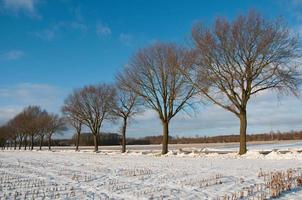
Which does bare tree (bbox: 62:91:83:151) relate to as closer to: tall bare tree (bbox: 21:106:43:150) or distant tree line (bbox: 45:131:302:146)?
tall bare tree (bbox: 21:106:43:150)

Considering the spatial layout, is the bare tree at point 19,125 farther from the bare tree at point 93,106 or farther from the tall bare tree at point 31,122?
the bare tree at point 93,106

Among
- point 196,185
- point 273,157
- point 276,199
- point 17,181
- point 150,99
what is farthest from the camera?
point 150,99

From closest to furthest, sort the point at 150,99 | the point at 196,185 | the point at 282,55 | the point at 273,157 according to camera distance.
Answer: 1. the point at 196,185
2. the point at 273,157
3. the point at 282,55
4. the point at 150,99

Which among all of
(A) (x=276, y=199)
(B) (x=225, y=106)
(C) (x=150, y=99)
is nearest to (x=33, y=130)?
(C) (x=150, y=99)

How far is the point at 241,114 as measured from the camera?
3528 centimetres

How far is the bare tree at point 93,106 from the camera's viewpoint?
6494cm

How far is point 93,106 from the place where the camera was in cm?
6662

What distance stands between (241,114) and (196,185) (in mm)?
22857

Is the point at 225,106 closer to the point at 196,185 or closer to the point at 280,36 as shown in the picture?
the point at 280,36

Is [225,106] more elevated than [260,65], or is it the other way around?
[260,65]

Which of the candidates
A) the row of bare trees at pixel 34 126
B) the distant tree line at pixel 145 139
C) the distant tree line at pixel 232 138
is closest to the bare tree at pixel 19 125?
the row of bare trees at pixel 34 126

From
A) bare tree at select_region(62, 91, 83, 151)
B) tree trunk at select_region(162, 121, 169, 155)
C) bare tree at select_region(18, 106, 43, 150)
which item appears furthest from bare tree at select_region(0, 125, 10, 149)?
tree trunk at select_region(162, 121, 169, 155)

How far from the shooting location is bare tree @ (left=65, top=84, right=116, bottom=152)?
64938mm

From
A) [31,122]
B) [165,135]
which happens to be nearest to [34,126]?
[31,122]
